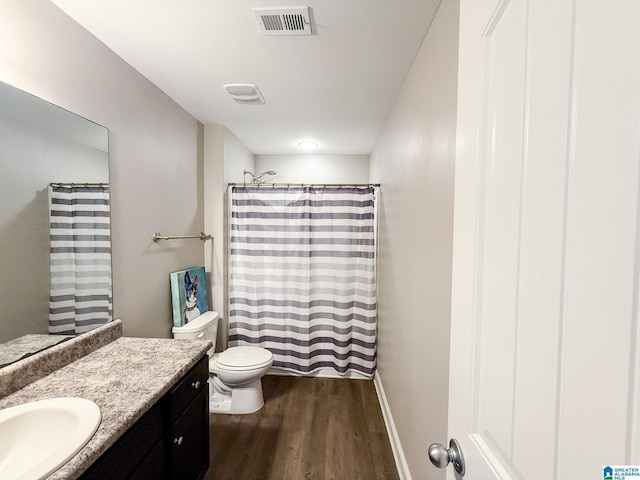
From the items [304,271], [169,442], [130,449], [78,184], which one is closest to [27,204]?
[78,184]

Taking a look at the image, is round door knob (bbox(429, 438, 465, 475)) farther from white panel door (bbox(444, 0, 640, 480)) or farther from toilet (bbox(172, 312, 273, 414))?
toilet (bbox(172, 312, 273, 414))

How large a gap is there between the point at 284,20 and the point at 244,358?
218 centimetres

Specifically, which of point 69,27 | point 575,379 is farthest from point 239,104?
point 575,379

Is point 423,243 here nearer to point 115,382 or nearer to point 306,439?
point 115,382

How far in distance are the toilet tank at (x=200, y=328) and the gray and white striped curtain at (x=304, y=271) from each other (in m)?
0.29

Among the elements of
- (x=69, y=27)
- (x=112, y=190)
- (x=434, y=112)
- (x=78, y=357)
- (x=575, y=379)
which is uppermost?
(x=69, y=27)

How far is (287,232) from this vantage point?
8.99 feet

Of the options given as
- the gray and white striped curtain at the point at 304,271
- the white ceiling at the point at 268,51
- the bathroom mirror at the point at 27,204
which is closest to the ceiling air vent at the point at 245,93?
the white ceiling at the point at 268,51

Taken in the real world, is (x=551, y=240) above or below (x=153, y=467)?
above

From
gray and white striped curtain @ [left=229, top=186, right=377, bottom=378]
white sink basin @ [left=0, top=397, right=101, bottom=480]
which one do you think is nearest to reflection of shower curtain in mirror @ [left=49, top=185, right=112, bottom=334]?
white sink basin @ [left=0, top=397, right=101, bottom=480]

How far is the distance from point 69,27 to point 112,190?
2.44ft

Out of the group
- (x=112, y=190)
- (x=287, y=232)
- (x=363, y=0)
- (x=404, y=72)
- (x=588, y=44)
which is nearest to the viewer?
(x=588, y=44)

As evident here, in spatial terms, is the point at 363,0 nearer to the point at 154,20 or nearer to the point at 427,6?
the point at 427,6

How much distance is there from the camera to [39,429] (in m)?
0.90
